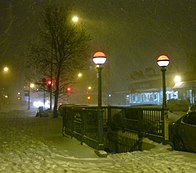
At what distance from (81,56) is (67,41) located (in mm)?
1953

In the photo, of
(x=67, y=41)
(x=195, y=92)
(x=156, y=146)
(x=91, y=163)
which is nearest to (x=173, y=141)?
(x=156, y=146)

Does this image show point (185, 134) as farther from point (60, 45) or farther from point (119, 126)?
point (60, 45)

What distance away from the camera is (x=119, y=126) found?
59.2 feet

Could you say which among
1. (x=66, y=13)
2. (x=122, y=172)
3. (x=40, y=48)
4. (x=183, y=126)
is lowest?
(x=122, y=172)

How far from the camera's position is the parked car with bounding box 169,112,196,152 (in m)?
11.9

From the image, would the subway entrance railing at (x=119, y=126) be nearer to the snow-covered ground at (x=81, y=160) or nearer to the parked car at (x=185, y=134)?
the parked car at (x=185, y=134)

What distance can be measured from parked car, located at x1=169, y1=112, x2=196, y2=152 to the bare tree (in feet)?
62.4

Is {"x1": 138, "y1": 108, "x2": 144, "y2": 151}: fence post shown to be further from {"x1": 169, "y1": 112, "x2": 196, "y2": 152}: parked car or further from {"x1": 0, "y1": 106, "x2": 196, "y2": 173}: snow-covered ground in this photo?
{"x1": 0, "y1": 106, "x2": 196, "y2": 173}: snow-covered ground

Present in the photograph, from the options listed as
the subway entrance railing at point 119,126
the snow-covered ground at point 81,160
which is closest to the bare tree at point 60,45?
the subway entrance railing at point 119,126

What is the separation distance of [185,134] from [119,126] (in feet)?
19.8

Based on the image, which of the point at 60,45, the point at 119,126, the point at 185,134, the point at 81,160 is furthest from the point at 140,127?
the point at 60,45

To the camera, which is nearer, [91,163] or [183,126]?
[91,163]

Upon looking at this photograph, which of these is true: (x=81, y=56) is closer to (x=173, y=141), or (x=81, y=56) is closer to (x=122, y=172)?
(x=173, y=141)

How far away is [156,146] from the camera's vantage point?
502 inches
